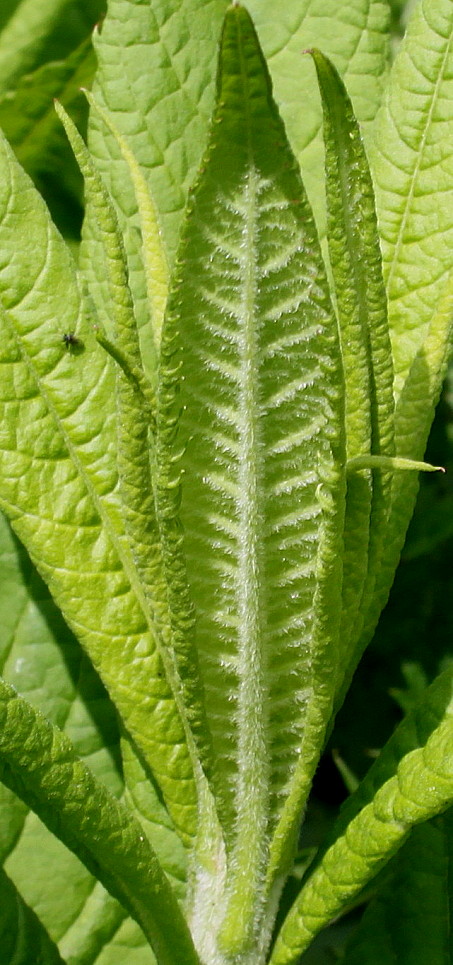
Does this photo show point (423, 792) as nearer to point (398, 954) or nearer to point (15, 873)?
point (398, 954)

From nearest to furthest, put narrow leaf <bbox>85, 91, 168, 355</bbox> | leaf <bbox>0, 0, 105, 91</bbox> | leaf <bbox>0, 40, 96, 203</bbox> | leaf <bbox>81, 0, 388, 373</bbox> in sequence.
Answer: narrow leaf <bbox>85, 91, 168, 355</bbox>, leaf <bbox>81, 0, 388, 373</bbox>, leaf <bbox>0, 40, 96, 203</bbox>, leaf <bbox>0, 0, 105, 91</bbox>

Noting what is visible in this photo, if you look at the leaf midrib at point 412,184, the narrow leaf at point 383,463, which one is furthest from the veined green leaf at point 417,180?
the narrow leaf at point 383,463

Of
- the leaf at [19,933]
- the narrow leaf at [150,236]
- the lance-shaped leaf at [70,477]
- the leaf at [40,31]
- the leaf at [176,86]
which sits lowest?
the leaf at [19,933]

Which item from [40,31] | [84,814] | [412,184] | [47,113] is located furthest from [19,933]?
[40,31]

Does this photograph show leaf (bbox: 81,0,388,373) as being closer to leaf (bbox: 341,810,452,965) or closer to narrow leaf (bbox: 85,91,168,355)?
narrow leaf (bbox: 85,91,168,355)

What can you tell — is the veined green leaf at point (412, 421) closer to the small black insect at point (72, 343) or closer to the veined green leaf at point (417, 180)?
the veined green leaf at point (417, 180)

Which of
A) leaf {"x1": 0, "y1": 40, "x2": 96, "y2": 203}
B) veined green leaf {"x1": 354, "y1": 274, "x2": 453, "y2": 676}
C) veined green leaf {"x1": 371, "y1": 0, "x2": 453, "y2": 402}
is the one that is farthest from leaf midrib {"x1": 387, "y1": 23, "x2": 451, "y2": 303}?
leaf {"x1": 0, "y1": 40, "x2": 96, "y2": 203}

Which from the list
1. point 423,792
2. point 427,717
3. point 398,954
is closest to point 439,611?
point 398,954

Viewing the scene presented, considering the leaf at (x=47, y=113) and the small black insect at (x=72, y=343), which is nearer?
the small black insect at (x=72, y=343)
